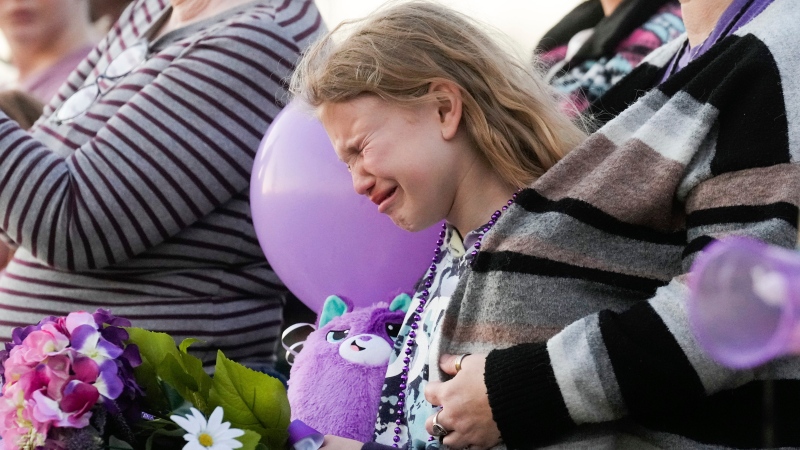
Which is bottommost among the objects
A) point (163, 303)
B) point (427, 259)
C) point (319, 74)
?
point (163, 303)

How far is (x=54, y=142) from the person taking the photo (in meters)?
1.75

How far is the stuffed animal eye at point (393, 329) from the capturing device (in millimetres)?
1328

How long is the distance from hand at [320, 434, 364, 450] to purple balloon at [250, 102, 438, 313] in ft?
1.22

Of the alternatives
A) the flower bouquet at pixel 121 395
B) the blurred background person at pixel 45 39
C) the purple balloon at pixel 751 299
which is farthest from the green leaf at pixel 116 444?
the blurred background person at pixel 45 39

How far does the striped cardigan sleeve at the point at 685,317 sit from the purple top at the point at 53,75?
194 centimetres

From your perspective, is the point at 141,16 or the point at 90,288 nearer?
the point at 90,288

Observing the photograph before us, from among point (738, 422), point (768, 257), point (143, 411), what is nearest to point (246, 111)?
point (143, 411)

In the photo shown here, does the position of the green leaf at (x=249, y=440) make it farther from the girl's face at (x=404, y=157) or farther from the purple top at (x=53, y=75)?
the purple top at (x=53, y=75)

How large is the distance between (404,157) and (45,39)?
1.89 metres

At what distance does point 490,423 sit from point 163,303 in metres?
0.78

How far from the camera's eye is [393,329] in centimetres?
133

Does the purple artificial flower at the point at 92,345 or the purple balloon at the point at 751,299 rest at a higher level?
the purple balloon at the point at 751,299

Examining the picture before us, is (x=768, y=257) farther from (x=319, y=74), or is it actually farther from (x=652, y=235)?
(x=319, y=74)

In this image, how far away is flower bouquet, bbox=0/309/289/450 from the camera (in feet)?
3.04
